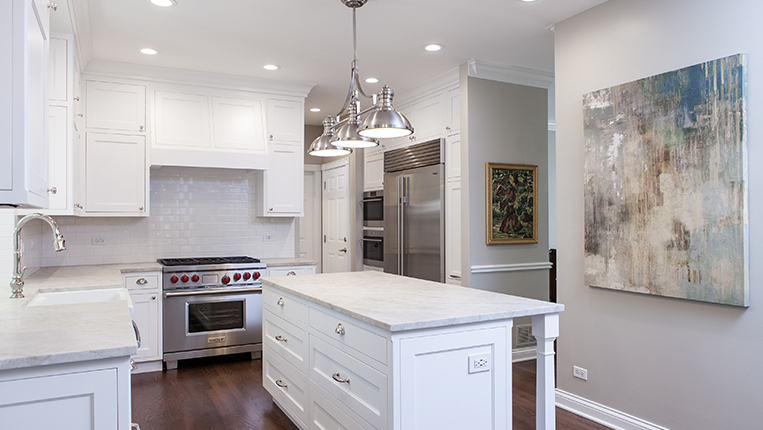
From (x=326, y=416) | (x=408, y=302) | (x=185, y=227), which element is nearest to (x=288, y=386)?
(x=326, y=416)

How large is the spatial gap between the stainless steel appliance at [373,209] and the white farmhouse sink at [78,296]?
2.96 meters

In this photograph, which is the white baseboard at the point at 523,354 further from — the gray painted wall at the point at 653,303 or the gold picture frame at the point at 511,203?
the gray painted wall at the point at 653,303

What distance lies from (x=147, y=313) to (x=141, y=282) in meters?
0.26

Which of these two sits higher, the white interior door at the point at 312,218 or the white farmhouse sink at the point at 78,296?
the white interior door at the point at 312,218

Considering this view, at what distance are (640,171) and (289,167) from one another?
128 inches

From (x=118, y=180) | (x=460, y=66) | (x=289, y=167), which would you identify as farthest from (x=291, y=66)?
(x=118, y=180)

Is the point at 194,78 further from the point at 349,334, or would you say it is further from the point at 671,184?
the point at 671,184

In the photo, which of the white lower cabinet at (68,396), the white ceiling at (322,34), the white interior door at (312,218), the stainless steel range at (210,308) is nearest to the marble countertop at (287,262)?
the stainless steel range at (210,308)

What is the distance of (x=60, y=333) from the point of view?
1.71 metres

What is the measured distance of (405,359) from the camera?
1.97 meters

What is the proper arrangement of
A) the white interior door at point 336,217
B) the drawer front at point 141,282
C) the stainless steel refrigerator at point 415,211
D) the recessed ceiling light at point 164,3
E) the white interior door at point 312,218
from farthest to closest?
the white interior door at point 312,218
the white interior door at point 336,217
the stainless steel refrigerator at point 415,211
the drawer front at point 141,282
the recessed ceiling light at point 164,3

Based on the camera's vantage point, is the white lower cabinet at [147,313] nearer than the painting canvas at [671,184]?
No

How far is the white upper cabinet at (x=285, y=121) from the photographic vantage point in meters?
5.03

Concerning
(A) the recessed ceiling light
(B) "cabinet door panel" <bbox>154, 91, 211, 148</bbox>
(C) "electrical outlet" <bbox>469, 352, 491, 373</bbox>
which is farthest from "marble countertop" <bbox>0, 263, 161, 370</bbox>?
(B) "cabinet door panel" <bbox>154, 91, 211, 148</bbox>
